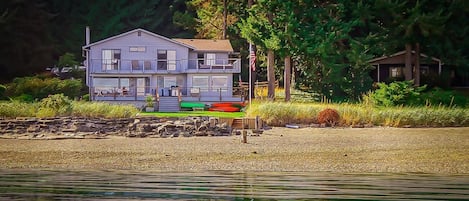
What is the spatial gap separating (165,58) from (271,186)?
3946cm

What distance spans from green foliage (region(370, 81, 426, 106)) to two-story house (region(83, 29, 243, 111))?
12997 mm

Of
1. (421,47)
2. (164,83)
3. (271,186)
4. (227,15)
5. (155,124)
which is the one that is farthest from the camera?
(227,15)

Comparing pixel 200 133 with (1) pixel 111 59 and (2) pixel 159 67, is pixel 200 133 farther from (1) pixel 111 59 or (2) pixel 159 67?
(1) pixel 111 59

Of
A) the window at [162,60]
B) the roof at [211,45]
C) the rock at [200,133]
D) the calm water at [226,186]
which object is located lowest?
the calm water at [226,186]

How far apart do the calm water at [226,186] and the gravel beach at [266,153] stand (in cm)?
159

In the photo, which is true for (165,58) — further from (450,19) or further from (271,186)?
(271,186)

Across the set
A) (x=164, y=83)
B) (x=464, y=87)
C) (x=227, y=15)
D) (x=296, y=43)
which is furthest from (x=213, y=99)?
(x=464, y=87)

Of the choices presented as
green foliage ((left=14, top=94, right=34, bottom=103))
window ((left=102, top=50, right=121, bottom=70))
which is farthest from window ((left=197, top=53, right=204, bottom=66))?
green foliage ((left=14, top=94, right=34, bottom=103))

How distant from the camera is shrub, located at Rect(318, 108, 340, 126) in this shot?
34.0 m

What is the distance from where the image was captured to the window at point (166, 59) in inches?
2112

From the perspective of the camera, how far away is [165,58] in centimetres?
5428

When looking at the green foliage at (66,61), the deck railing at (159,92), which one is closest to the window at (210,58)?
the deck railing at (159,92)

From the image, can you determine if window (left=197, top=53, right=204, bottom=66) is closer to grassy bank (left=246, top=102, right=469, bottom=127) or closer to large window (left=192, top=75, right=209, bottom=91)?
large window (left=192, top=75, right=209, bottom=91)

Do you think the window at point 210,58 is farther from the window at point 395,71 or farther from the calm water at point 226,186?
the calm water at point 226,186
